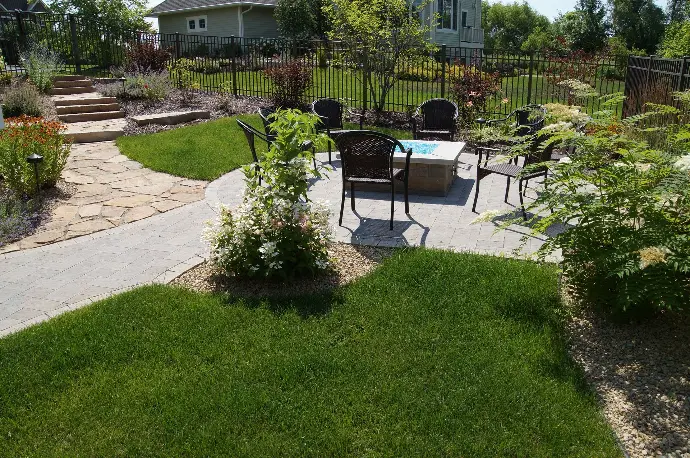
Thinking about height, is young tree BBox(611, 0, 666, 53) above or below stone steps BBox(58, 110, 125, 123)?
above

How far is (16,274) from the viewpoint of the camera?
540cm

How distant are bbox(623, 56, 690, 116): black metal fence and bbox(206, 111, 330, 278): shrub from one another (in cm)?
599

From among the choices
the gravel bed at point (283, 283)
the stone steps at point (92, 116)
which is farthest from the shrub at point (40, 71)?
the gravel bed at point (283, 283)

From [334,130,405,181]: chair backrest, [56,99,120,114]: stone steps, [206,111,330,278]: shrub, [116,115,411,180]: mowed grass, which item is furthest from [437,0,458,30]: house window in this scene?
[206,111,330,278]: shrub

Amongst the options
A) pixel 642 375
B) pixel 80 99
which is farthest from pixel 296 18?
pixel 642 375

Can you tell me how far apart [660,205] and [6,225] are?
6188 mm

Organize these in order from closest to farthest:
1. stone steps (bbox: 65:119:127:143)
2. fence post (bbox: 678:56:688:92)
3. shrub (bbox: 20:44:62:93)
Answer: fence post (bbox: 678:56:688:92)
stone steps (bbox: 65:119:127:143)
shrub (bbox: 20:44:62:93)

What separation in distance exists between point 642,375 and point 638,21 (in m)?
50.2

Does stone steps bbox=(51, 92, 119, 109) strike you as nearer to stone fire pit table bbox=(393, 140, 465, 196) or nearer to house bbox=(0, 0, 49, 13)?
stone fire pit table bbox=(393, 140, 465, 196)

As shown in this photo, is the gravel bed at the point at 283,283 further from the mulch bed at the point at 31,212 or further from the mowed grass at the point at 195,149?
the mowed grass at the point at 195,149

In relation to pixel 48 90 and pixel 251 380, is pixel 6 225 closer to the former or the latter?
pixel 251 380

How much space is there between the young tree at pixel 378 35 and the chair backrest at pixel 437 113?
270cm

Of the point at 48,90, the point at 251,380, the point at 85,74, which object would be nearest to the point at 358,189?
the point at 251,380

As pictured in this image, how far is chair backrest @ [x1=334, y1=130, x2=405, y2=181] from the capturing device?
6.33 meters
